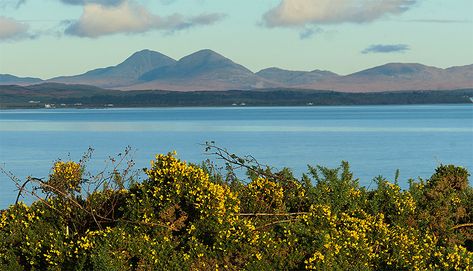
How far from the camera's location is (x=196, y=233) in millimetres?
8414

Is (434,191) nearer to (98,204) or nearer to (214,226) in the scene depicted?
(214,226)

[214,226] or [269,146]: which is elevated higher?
[214,226]

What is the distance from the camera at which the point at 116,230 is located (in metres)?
8.20

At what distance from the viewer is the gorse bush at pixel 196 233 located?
816 centimetres

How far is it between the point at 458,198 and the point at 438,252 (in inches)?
87.5

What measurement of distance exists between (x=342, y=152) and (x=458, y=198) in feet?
239

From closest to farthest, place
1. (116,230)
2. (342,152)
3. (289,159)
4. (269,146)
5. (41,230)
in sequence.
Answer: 1. (116,230)
2. (41,230)
3. (289,159)
4. (342,152)
5. (269,146)

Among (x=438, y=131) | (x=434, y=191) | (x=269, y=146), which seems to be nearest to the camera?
(x=434, y=191)

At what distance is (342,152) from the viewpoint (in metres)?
82.6

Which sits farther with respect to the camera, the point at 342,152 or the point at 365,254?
the point at 342,152

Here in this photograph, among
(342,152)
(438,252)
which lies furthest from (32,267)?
(342,152)

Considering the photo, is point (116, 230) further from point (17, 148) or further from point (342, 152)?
point (17, 148)

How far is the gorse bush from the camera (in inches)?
321

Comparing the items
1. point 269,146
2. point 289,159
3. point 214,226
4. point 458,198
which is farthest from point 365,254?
point 269,146
